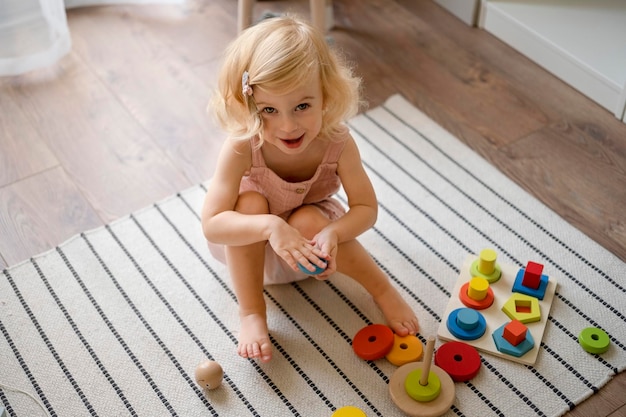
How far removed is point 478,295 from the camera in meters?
1.34

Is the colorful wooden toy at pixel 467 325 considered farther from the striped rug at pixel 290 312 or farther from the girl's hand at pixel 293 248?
the girl's hand at pixel 293 248

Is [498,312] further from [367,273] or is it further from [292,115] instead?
[292,115]

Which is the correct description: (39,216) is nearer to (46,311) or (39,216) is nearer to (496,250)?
(46,311)

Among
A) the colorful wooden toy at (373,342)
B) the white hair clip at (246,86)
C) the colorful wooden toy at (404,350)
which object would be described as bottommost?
the colorful wooden toy at (404,350)

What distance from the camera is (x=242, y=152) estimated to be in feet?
4.22

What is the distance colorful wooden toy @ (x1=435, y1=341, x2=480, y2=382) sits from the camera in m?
1.24

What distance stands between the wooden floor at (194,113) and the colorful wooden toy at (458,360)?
A: 397 millimetres

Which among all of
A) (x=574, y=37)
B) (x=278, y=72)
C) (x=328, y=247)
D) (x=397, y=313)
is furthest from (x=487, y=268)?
(x=574, y=37)

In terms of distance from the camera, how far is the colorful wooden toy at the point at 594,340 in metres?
1.27

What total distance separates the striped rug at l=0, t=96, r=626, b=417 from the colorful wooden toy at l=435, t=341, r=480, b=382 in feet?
0.06

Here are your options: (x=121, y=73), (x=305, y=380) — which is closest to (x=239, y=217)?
(x=305, y=380)

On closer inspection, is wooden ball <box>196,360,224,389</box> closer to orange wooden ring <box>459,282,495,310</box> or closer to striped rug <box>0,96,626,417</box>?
striped rug <box>0,96,626,417</box>

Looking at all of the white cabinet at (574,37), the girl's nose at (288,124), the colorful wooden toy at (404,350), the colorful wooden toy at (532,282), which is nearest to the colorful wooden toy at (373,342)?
the colorful wooden toy at (404,350)

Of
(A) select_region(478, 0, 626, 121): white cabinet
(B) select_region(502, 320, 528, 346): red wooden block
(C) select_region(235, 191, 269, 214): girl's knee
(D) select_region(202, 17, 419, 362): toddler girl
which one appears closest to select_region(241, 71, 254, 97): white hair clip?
(D) select_region(202, 17, 419, 362): toddler girl
